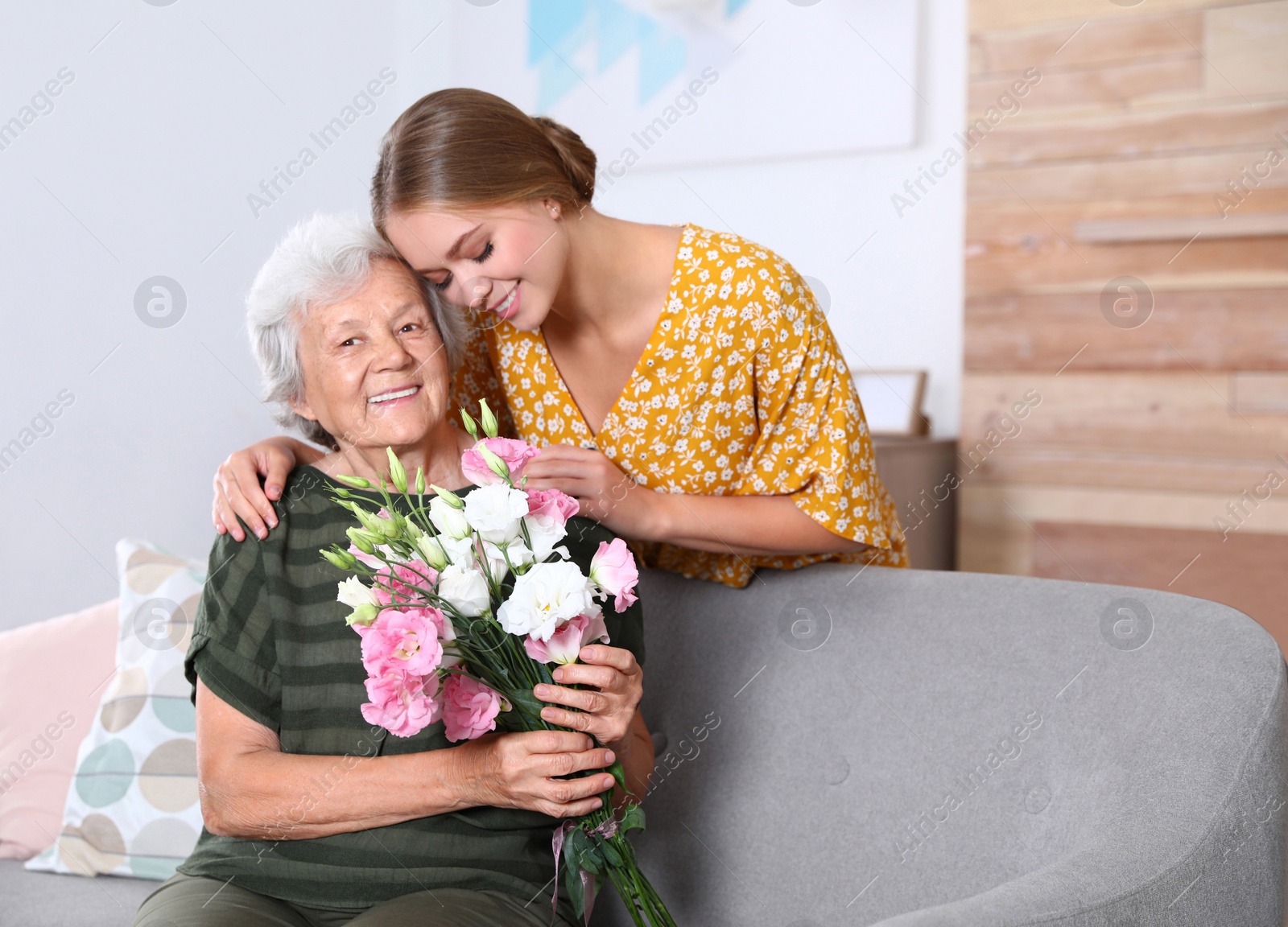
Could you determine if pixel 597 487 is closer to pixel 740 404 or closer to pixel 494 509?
pixel 740 404

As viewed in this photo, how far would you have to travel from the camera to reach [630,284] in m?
1.64

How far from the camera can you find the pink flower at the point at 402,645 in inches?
40.3

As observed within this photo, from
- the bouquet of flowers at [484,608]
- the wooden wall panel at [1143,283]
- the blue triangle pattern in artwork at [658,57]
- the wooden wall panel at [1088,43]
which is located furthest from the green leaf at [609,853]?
the blue triangle pattern in artwork at [658,57]

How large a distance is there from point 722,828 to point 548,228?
887 mm

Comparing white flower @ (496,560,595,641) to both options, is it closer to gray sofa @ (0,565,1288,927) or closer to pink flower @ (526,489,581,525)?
pink flower @ (526,489,581,525)

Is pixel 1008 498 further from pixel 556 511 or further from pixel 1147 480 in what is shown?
pixel 556 511

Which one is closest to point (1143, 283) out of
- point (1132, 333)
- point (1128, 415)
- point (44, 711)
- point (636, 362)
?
point (1132, 333)

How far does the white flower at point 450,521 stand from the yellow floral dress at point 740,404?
0.61 m

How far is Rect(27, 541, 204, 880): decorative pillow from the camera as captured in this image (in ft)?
5.67

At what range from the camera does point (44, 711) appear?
6.20 ft

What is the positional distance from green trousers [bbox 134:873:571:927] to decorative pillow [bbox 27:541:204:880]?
17.3 inches

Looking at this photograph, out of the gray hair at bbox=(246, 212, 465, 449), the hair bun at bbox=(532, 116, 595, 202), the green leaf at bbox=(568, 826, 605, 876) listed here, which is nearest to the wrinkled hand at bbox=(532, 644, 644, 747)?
the green leaf at bbox=(568, 826, 605, 876)

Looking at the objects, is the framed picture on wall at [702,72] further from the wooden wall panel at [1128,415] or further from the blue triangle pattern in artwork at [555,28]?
the wooden wall panel at [1128,415]

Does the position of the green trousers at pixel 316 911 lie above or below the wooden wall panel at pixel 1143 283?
above
